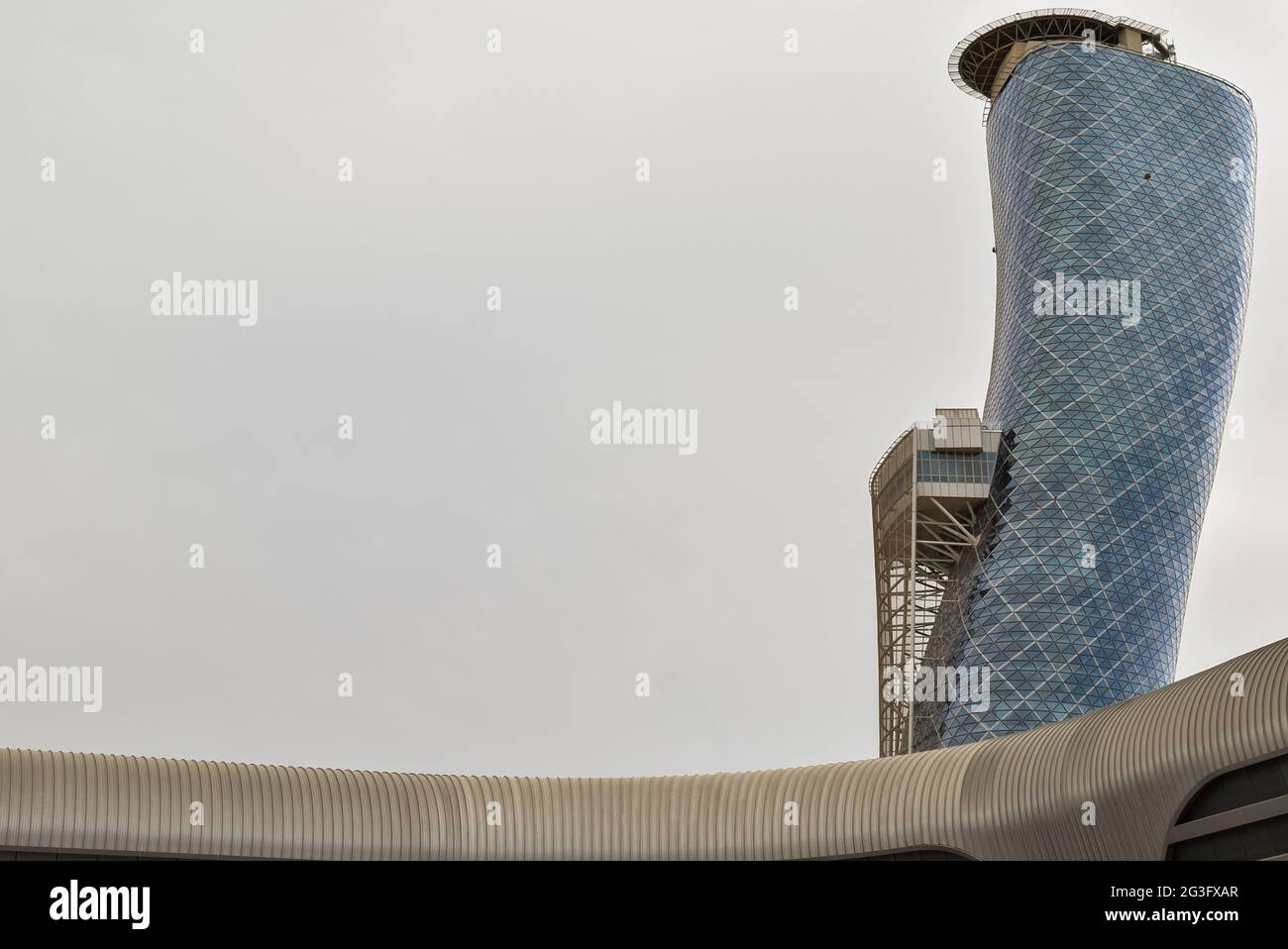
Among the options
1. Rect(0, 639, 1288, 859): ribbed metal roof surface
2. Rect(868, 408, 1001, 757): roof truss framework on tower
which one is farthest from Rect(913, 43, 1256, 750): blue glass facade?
Rect(0, 639, 1288, 859): ribbed metal roof surface

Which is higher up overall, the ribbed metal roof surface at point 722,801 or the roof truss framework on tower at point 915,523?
the roof truss framework on tower at point 915,523

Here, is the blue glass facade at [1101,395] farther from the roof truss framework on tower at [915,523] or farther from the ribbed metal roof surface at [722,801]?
the ribbed metal roof surface at [722,801]

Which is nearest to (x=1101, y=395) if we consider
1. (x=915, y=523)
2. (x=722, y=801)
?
(x=915, y=523)

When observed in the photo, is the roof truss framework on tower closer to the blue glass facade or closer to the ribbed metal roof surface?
the blue glass facade

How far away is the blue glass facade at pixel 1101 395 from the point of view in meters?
97.9

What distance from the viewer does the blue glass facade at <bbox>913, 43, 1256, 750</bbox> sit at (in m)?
97.9

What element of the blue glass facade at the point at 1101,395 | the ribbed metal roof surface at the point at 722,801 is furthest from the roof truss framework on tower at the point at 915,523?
the ribbed metal roof surface at the point at 722,801

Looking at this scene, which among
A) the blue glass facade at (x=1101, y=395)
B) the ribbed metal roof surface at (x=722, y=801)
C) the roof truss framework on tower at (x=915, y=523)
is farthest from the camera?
the roof truss framework on tower at (x=915, y=523)

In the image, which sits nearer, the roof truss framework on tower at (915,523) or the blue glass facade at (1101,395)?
the blue glass facade at (1101,395)

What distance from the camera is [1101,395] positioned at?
99.6 metres

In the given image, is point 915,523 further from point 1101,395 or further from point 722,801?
point 722,801
